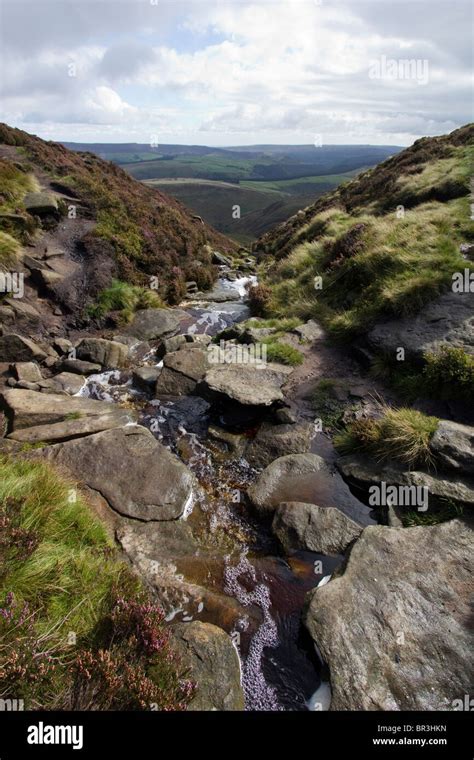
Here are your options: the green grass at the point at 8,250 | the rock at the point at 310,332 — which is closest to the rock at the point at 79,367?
the green grass at the point at 8,250

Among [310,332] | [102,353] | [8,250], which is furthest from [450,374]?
[8,250]

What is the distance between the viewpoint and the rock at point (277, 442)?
10.2 metres

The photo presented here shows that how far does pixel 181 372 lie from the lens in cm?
1336

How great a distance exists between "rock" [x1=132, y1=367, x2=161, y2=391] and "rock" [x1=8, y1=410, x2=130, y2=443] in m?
2.85

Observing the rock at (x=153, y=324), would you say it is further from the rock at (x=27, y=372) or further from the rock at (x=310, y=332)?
the rock at (x=310, y=332)

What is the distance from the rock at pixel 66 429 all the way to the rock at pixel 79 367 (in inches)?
151

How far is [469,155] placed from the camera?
26.5 m

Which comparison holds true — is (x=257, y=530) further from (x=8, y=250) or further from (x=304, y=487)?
(x=8, y=250)

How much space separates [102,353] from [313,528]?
10.2m

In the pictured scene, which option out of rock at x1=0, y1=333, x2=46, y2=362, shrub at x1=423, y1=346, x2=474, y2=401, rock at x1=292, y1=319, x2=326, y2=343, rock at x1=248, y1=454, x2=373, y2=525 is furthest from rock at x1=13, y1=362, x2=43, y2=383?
shrub at x1=423, y1=346, x2=474, y2=401

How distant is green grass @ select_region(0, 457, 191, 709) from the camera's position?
4348mm

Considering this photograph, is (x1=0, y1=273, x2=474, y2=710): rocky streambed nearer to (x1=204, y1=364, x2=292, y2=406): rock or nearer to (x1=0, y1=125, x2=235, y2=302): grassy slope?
(x1=204, y1=364, x2=292, y2=406): rock
